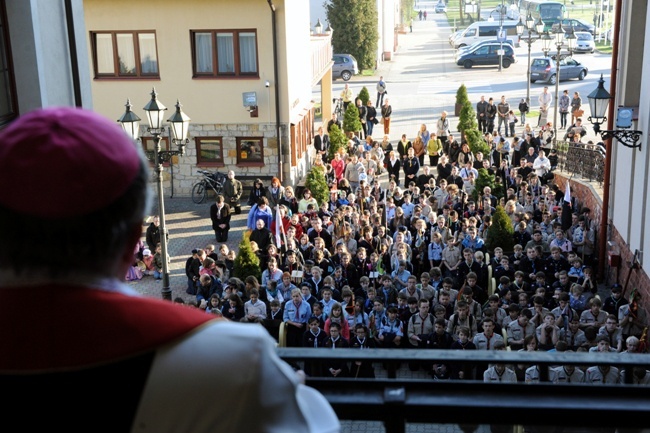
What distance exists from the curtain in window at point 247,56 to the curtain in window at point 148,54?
2.60 metres

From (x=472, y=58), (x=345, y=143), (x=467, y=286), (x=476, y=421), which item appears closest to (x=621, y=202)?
(x=467, y=286)

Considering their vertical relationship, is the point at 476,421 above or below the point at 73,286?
below

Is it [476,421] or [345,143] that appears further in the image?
[345,143]

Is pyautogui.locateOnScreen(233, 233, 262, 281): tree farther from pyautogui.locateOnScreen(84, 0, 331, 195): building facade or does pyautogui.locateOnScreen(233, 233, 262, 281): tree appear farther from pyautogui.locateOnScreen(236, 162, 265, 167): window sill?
pyautogui.locateOnScreen(236, 162, 265, 167): window sill

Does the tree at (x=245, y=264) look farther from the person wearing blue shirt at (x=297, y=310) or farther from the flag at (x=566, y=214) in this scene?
the flag at (x=566, y=214)

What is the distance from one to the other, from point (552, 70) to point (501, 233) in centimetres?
2840

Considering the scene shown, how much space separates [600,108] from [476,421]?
14.3 metres

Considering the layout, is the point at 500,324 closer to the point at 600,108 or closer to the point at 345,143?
the point at 600,108

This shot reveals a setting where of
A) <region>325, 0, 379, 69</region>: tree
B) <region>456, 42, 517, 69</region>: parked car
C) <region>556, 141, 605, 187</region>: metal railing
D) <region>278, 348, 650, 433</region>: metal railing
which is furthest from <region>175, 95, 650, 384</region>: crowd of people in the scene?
<region>456, 42, 517, 69</region>: parked car

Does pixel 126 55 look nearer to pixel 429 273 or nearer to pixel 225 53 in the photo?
pixel 225 53

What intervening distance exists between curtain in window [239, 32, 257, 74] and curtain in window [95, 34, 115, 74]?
3.90 meters

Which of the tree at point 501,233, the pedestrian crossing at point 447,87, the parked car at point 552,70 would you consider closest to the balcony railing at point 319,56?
the pedestrian crossing at point 447,87

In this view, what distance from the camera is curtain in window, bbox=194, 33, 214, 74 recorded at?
2417 centimetres

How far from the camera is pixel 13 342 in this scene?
134cm
